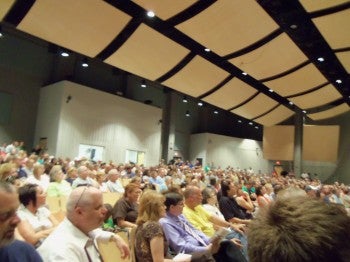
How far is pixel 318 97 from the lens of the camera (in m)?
15.4

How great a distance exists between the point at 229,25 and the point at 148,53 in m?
2.45

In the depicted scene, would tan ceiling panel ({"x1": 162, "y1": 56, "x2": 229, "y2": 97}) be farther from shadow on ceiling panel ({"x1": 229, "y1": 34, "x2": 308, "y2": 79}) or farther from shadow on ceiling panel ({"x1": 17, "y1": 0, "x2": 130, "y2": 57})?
shadow on ceiling panel ({"x1": 17, "y1": 0, "x2": 130, "y2": 57})

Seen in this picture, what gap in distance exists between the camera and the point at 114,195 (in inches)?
212

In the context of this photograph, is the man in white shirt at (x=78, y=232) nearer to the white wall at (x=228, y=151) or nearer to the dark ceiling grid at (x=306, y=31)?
the dark ceiling grid at (x=306, y=31)

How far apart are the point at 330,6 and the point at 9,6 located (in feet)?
21.7

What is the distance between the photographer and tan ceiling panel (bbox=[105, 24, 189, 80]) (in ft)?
28.2

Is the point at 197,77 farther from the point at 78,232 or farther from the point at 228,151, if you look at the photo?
the point at 78,232

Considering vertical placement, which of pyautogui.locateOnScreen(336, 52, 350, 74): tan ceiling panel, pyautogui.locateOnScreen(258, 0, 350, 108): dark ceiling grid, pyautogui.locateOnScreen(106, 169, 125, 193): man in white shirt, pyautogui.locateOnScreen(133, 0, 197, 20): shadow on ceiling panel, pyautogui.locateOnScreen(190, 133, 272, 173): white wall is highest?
pyautogui.locateOnScreen(258, 0, 350, 108): dark ceiling grid

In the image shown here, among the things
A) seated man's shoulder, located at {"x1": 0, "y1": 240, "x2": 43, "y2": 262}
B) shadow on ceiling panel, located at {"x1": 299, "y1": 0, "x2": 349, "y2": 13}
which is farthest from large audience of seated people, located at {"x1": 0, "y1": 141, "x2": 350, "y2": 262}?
shadow on ceiling panel, located at {"x1": 299, "y1": 0, "x2": 349, "y2": 13}

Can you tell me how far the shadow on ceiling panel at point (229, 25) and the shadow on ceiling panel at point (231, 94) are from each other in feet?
13.2

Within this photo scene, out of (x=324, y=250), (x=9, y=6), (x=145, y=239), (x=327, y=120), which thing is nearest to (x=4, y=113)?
(x=9, y=6)

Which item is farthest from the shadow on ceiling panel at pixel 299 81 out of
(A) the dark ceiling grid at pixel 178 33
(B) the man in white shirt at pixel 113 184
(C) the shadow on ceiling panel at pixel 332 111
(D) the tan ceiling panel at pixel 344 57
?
(B) the man in white shirt at pixel 113 184

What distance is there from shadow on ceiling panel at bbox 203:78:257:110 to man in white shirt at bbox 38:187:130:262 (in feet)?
37.0

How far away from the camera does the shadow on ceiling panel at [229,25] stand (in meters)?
7.32
